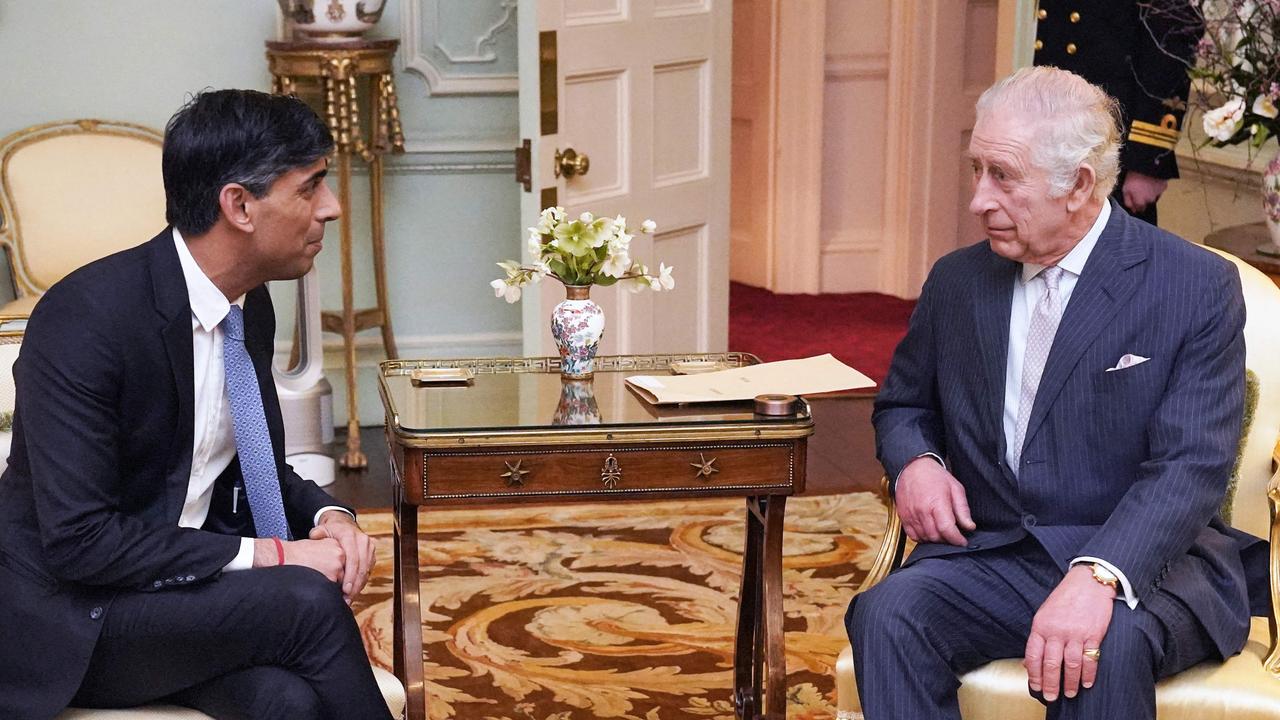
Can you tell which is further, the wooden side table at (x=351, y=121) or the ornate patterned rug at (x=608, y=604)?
the wooden side table at (x=351, y=121)

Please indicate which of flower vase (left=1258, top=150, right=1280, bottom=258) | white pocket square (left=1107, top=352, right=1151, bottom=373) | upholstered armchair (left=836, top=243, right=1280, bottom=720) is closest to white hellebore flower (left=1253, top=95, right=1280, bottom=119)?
flower vase (left=1258, top=150, right=1280, bottom=258)

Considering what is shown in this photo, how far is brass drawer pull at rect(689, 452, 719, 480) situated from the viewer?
268cm

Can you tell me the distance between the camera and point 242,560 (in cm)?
228

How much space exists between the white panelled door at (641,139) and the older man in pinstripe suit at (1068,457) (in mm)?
2035

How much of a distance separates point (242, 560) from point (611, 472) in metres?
0.67

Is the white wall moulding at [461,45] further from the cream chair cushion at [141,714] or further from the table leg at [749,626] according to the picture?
the cream chair cushion at [141,714]

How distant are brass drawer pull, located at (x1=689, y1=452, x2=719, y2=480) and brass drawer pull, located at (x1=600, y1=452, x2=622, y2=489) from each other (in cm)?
12

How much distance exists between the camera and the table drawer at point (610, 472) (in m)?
2.63

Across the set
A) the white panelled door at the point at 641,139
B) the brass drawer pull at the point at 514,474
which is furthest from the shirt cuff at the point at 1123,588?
the white panelled door at the point at 641,139

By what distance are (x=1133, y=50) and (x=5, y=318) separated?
3101 mm

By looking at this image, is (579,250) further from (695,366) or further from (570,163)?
(570,163)

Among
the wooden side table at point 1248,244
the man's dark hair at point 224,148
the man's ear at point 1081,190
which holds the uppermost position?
the man's dark hair at point 224,148

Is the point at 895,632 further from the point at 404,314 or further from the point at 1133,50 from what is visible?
the point at 404,314

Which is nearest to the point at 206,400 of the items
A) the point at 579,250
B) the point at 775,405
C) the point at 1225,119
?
the point at 579,250
